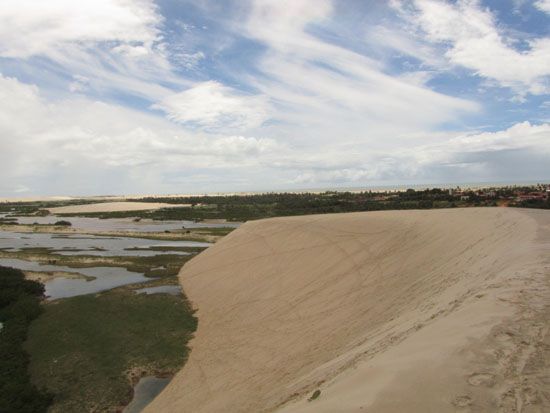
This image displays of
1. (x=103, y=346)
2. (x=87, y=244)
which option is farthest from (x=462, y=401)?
(x=87, y=244)

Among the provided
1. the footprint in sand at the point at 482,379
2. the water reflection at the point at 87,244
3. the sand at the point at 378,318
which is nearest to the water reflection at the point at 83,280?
the sand at the point at 378,318

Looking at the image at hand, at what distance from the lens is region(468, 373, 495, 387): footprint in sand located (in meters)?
6.18

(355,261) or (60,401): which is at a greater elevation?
(355,261)

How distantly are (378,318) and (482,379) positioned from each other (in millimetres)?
8359

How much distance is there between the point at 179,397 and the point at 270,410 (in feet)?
17.7

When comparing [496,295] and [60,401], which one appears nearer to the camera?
[496,295]

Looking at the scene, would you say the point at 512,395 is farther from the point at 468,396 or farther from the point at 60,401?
the point at 60,401

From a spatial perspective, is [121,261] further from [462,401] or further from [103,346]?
[462,401]

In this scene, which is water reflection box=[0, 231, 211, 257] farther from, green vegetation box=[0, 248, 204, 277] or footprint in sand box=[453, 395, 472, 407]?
footprint in sand box=[453, 395, 472, 407]

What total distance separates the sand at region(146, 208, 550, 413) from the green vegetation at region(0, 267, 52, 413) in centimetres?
388

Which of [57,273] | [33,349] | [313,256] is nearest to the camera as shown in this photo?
[33,349]

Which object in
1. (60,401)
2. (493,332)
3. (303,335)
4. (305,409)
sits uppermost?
(493,332)

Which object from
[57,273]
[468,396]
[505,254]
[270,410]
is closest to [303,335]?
[270,410]

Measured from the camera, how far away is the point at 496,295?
9906 millimetres
